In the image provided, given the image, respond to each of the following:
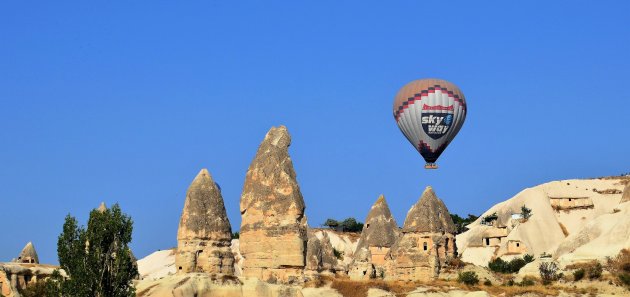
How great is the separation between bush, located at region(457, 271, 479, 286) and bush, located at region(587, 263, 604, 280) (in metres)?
7.52

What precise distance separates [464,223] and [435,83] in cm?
4592

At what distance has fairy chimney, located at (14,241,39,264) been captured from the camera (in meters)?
60.6

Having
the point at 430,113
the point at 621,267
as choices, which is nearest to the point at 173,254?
the point at 430,113

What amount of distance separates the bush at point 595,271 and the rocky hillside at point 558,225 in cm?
335

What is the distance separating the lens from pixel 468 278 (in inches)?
2378

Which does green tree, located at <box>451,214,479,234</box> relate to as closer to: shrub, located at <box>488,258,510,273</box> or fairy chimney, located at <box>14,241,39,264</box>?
shrub, located at <box>488,258,510,273</box>

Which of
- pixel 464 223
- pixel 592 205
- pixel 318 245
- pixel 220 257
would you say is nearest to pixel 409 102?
pixel 318 245

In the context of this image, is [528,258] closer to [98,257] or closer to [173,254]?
[173,254]

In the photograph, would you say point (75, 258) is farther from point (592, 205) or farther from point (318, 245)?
point (592, 205)

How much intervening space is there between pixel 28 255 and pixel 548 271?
26.6 metres

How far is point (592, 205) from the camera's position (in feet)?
364

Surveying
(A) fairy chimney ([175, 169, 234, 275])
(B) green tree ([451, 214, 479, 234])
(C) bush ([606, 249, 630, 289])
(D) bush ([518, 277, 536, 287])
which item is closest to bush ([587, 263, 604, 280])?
(C) bush ([606, 249, 630, 289])

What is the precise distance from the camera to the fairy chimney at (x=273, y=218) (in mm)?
47594

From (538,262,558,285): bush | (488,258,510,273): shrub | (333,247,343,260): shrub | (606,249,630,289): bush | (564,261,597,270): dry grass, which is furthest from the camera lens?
(333,247,343,260): shrub
